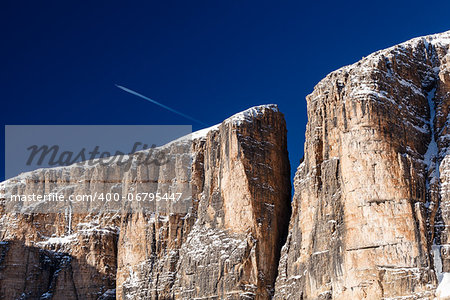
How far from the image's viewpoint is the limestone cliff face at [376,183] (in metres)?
86.5

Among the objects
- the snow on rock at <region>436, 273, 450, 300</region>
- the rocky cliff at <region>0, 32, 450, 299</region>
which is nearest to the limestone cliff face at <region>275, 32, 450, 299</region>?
the rocky cliff at <region>0, 32, 450, 299</region>

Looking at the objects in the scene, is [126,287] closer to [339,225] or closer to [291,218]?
[291,218]

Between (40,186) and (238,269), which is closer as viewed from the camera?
(238,269)

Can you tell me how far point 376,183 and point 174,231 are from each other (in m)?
41.0

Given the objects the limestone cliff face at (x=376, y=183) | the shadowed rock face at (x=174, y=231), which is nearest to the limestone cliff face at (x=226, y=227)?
the shadowed rock face at (x=174, y=231)

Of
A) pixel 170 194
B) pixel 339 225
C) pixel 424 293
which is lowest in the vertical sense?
pixel 424 293

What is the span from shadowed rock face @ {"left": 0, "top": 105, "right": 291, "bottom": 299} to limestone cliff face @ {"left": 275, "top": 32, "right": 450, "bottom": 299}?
6566 millimetres

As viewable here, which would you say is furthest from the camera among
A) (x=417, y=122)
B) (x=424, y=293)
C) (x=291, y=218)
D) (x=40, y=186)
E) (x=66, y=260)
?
(x=40, y=186)

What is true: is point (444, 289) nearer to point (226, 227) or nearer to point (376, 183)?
point (376, 183)

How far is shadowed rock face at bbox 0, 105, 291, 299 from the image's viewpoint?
351 feet

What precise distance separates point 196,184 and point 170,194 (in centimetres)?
555

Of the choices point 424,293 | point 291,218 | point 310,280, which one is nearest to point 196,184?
point 291,218

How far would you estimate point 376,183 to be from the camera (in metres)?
90.6

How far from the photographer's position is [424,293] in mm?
83312
